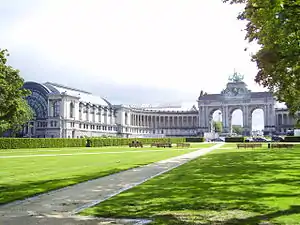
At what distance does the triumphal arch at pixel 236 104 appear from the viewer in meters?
160

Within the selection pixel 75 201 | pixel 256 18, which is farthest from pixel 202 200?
pixel 256 18

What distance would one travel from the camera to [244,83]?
541ft

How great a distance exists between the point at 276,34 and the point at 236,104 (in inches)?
6005

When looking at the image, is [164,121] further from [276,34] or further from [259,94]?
[276,34]

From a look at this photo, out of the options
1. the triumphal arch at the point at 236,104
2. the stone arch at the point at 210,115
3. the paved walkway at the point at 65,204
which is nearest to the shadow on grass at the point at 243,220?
the paved walkway at the point at 65,204

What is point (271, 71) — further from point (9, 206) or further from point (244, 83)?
point (244, 83)

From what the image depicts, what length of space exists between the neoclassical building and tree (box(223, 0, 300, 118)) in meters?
111

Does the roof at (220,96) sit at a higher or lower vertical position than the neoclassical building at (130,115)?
higher

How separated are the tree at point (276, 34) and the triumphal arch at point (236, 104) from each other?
138825 mm

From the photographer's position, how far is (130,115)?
556 feet

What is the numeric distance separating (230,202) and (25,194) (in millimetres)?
7307

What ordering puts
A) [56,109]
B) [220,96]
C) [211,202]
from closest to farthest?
[211,202] → [56,109] → [220,96]

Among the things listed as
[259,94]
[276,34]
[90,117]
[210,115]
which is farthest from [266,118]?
[276,34]

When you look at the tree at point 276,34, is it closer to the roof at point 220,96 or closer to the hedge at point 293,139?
the hedge at point 293,139
